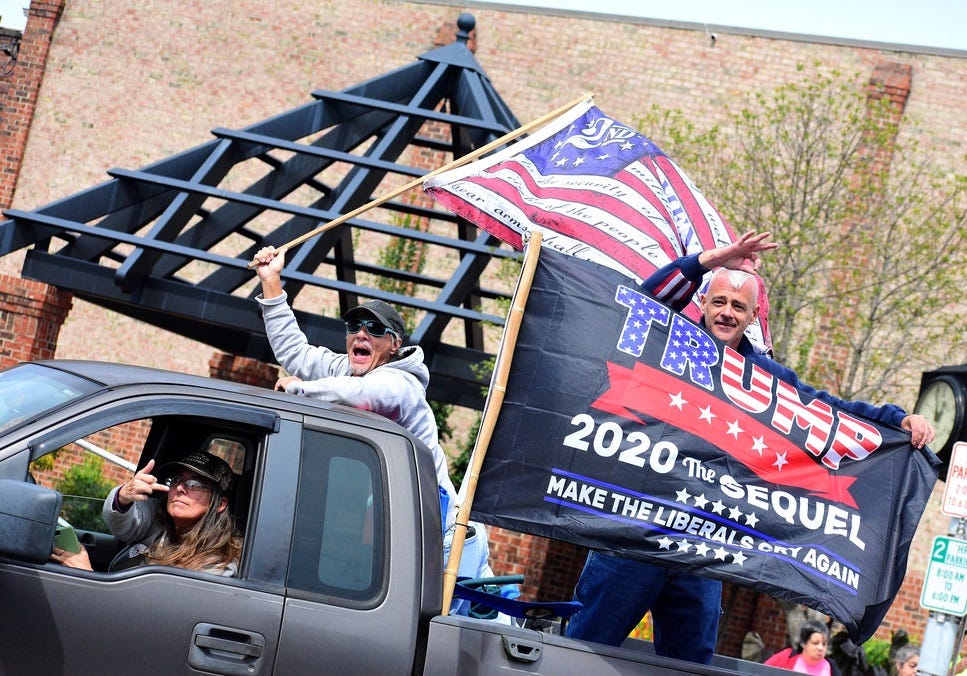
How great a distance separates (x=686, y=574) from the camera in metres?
4.73

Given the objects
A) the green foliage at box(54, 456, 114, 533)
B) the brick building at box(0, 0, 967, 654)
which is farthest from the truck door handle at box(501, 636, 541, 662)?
the brick building at box(0, 0, 967, 654)

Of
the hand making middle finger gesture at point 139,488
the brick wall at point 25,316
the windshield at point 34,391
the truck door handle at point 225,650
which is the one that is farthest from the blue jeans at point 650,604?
the brick wall at point 25,316

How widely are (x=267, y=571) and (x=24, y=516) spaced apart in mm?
753

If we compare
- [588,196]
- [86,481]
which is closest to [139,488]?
[588,196]

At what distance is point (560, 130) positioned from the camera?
5734 mm

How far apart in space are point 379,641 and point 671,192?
2.99 m

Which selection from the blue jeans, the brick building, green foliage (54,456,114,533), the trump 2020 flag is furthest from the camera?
the brick building

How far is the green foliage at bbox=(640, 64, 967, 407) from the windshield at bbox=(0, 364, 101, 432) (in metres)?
11.8

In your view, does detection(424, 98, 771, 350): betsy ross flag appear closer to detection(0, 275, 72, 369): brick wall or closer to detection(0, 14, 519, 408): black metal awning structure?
detection(0, 14, 519, 408): black metal awning structure

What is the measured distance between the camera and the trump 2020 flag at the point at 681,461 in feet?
14.3

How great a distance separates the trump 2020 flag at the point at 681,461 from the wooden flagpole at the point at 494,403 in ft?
0.18

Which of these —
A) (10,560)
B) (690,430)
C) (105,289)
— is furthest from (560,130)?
(105,289)

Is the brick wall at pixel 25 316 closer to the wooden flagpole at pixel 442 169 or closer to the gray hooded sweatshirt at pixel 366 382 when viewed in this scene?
the wooden flagpole at pixel 442 169

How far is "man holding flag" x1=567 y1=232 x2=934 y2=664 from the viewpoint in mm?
4719
